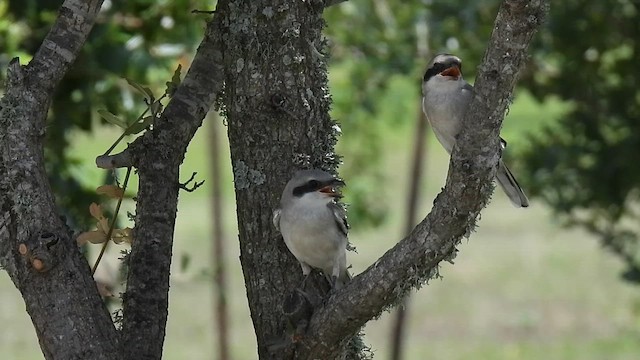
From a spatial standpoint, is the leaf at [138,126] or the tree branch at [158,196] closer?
the tree branch at [158,196]

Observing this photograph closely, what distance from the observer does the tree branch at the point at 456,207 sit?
3.00m

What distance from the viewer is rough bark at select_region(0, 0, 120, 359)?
3.44m

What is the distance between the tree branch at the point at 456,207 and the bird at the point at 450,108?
645 mm

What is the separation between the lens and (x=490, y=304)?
12.5 meters

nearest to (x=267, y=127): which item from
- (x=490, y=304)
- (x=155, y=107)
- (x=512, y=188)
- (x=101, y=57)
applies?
(x=155, y=107)

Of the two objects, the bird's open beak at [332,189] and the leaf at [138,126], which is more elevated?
the leaf at [138,126]

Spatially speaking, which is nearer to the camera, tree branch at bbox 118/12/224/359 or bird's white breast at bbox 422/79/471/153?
tree branch at bbox 118/12/224/359

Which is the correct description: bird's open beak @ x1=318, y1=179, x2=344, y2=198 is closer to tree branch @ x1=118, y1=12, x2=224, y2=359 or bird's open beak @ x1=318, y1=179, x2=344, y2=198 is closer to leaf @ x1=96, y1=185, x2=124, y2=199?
tree branch @ x1=118, y1=12, x2=224, y2=359

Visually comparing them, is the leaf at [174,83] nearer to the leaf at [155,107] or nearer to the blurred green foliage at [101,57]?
the leaf at [155,107]

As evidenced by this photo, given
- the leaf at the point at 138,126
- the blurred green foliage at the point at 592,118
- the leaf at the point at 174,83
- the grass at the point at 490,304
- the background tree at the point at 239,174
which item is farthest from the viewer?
the grass at the point at 490,304

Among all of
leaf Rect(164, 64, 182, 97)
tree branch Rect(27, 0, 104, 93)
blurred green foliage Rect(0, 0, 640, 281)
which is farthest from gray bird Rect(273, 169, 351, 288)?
blurred green foliage Rect(0, 0, 640, 281)

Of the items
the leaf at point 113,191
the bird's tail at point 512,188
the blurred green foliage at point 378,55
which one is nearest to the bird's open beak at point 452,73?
the bird's tail at point 512,188

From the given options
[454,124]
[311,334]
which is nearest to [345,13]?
[454,124]

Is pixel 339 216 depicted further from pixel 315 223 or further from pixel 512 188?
pixel 512 188
